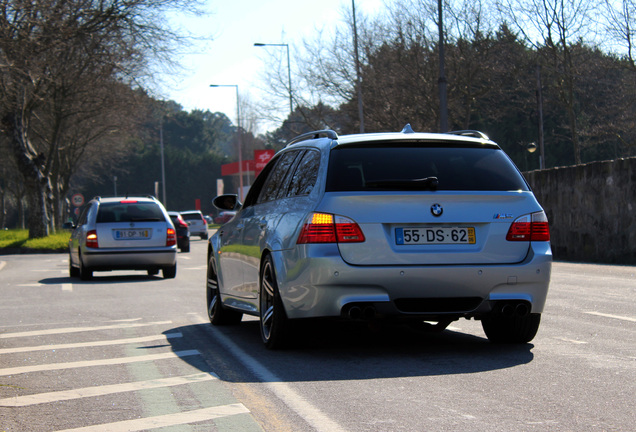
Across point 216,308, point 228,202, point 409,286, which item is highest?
point 228,202

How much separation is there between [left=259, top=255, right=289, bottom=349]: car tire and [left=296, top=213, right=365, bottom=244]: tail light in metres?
0.65

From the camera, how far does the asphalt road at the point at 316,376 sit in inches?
199

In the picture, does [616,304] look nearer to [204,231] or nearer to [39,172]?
[39,172]

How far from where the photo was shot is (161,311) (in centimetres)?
1144

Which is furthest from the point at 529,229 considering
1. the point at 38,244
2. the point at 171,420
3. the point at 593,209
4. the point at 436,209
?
the point at 38,244

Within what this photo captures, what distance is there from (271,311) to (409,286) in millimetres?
1259

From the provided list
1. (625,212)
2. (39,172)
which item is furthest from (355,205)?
(39,172)

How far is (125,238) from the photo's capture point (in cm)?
1794

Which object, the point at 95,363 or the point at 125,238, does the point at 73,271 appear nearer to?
the point at 125,238

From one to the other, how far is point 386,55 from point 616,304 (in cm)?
3360

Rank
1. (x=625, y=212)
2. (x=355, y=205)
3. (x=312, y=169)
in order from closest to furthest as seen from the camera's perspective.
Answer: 1. (x=355, y=205)
2. (x=312, y=169)
3. (x=625, y=212)

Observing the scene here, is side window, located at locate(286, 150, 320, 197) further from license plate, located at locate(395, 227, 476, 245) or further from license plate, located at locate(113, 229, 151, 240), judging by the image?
license plate, located at locate(113, 229, 151, 240)

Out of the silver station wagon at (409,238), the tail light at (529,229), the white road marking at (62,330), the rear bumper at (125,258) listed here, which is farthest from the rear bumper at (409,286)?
the rear bumper at (125,258)

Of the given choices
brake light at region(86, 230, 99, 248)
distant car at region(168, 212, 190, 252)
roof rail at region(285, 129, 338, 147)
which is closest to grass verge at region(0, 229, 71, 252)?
distant car at region(168, 212, 190, 252)
